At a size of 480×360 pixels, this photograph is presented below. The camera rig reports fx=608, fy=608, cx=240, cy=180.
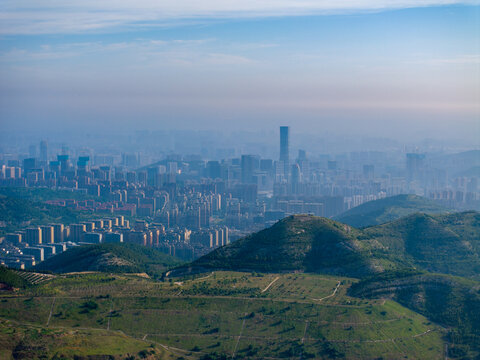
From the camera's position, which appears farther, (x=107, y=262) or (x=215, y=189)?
(x=215, y=189)

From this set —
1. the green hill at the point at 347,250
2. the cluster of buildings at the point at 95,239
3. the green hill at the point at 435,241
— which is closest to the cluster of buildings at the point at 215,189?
the cluster of buildings at the point at 95,239

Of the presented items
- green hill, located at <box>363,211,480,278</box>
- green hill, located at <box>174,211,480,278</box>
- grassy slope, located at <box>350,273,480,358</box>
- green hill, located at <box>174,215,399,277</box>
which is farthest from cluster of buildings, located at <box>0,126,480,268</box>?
grassy slope, located at <box>350,273,480,358</box>

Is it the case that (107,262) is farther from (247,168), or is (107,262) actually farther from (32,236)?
(247,168)

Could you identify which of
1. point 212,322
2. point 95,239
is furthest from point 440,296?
point 95,239

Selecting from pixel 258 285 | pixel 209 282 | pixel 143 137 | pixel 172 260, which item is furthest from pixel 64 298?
pixel 143 137

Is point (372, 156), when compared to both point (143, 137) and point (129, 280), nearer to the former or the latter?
point (143, 137)

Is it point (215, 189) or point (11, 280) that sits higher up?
point (11, 280)

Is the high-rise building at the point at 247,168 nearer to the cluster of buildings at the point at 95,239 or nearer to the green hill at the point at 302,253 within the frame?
the cluster of buildings at the point at 95,239
